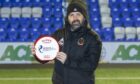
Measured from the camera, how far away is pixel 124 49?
544 inches

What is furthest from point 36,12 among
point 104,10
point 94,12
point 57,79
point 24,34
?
point 57,79

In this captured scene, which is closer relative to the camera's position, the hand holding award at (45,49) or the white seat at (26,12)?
the hand holding award at (45,49)

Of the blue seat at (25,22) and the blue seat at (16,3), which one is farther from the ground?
the blue seat at (16,3)

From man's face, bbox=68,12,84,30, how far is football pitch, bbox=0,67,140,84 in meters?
7.13

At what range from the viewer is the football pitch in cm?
1142

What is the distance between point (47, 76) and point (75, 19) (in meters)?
8.00

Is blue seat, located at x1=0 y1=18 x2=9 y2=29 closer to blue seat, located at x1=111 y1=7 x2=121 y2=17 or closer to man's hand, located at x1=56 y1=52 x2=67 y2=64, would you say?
blue seat, located at x1=111 y1=7 x2=121 y2=17

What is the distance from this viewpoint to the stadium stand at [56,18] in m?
15.3

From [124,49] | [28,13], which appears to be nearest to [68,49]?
[124,49]

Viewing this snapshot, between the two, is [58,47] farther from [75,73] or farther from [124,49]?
[124,49]

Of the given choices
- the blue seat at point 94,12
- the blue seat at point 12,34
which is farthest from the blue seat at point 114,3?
the blue seat at point 12,34

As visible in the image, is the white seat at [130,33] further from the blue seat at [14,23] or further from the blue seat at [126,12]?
the blue seat at [14,23]

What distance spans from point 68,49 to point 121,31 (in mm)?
11312

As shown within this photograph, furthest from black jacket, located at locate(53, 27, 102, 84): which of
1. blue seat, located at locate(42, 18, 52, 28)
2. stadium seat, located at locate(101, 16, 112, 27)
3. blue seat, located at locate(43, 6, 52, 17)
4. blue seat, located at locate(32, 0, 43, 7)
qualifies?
blue seat, located at locate(32, 0, 43, 7)
